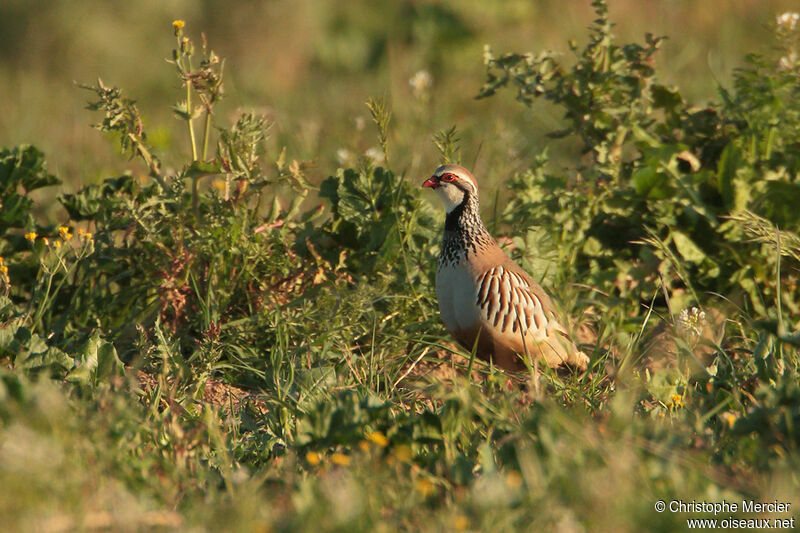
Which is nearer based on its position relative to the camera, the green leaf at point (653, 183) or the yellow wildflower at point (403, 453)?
the yellow wildflower at point (403, 453)

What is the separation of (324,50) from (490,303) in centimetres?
567

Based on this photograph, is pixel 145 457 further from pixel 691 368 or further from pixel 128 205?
pixel 691 368

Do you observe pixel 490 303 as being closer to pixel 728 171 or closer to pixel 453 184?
pixel 453 184

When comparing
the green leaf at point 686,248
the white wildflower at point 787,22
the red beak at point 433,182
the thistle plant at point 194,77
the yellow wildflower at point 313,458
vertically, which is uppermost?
the white wildflower at point 787,22

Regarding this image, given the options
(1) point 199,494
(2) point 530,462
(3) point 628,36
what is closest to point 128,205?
(1) point 199,494

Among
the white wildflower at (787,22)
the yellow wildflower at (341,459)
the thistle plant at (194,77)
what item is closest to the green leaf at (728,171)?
the white wildflower at (787,22)

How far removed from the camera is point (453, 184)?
4.14 m

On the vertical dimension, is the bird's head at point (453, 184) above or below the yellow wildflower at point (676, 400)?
above

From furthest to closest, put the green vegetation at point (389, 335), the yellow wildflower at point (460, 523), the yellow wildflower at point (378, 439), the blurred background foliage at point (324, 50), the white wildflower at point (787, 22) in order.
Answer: the blurred background foliage at point (324, 50)
the white wildflower at point (787, 22)
the yellow wildflower at point (378, 439)
the green vegetation at point (389, 335)
the yellow wildflower at point (460, 523)

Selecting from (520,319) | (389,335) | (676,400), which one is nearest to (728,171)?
(520,319)

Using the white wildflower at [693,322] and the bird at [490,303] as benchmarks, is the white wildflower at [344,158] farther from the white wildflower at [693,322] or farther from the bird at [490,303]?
the white wildflower at [693,322]

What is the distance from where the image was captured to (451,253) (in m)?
4.02

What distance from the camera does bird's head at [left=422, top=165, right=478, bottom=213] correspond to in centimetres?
412

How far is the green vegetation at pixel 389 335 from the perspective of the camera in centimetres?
212
